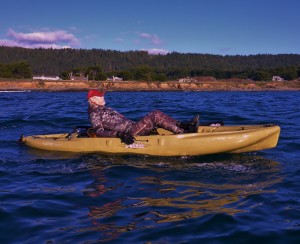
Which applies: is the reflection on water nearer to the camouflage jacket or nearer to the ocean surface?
the ocean surface

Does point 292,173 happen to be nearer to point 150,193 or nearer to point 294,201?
point 294,201

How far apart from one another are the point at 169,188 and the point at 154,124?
119 inches

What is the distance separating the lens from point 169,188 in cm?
714

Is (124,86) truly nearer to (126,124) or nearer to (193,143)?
(126,124)

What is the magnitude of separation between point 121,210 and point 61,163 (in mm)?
3793

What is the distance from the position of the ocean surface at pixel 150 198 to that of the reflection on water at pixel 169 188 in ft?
0.05

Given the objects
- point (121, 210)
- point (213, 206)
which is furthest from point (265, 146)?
point (121, 210)

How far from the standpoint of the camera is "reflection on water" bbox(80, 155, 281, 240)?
5.73 m

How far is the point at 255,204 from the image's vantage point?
6.15 meters

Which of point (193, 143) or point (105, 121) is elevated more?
point (105, 121)

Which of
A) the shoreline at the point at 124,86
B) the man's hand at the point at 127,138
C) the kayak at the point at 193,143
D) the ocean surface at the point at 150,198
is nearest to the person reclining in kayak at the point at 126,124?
the man's hand at the point at 127,138

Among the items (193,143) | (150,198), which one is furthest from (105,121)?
(150,198)

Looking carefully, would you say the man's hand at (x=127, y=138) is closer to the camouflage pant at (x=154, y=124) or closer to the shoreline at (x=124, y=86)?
the camouflage pant at (x=154, y=124)

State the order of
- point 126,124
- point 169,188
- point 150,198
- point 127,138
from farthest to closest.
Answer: point 126,124 → point 127,138 → point 169,188 → point 150,198
